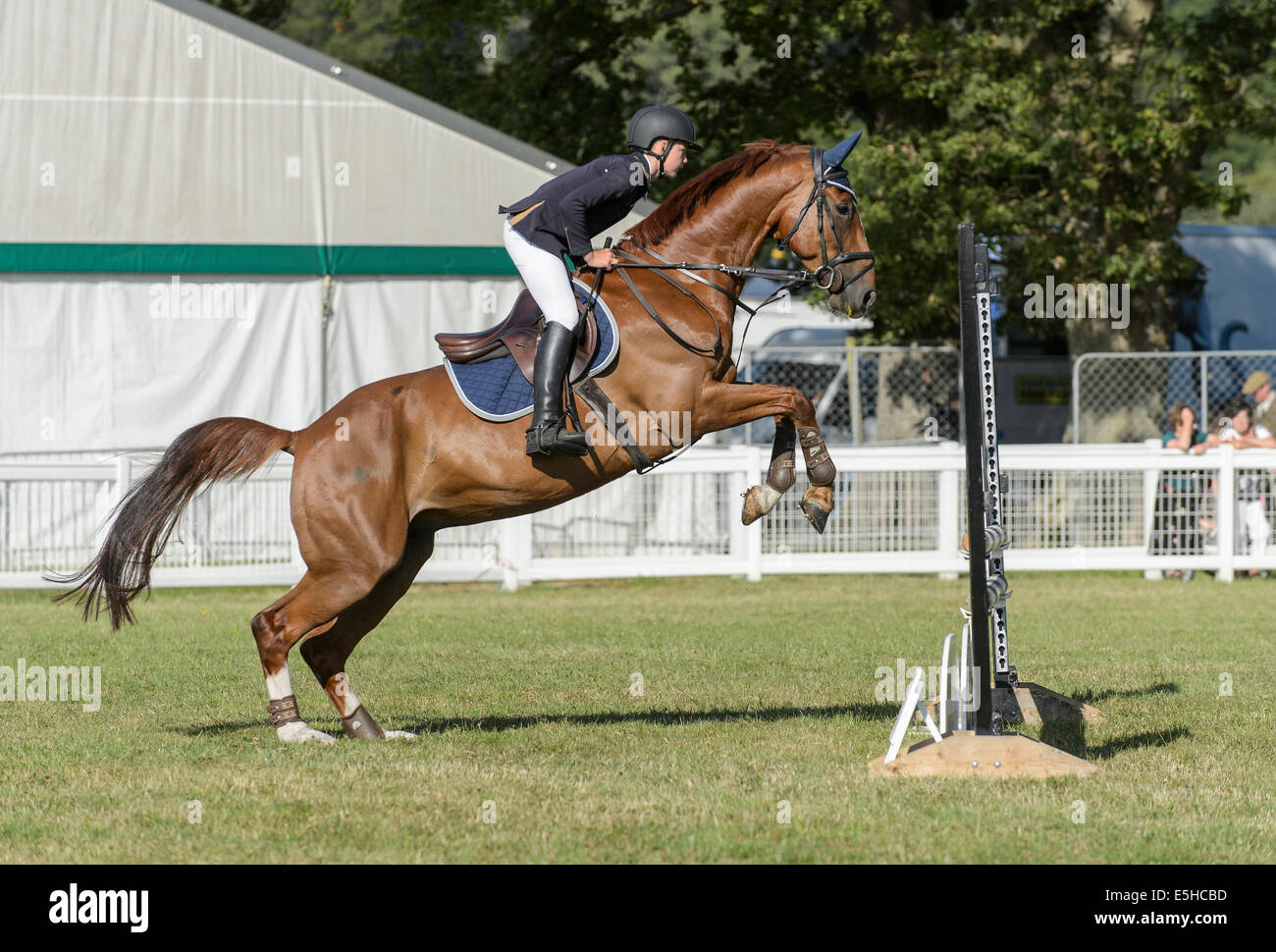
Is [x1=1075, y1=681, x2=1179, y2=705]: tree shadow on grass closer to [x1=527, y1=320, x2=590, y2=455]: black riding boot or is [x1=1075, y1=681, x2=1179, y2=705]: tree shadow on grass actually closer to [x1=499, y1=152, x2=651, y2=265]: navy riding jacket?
[x1=527, y1=320, x2=590, y2=455]: black riding boot

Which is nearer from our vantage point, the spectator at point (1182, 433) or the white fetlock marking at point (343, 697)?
the white fetlock marking at point (343, 697)

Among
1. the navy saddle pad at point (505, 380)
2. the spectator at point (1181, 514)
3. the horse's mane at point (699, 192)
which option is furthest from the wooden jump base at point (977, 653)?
the spectator at point (1181, 514)

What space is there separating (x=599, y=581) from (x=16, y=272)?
22.4ft

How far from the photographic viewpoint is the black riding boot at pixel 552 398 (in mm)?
6820

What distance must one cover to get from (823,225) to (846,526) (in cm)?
878

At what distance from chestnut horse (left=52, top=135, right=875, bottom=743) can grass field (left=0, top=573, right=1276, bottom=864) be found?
0.78 m

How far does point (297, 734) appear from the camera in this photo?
7.27m

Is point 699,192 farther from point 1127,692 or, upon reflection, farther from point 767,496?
point 1127,692

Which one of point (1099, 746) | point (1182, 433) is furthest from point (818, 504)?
point (1182, 433)

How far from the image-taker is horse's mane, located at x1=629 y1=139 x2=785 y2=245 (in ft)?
24.0

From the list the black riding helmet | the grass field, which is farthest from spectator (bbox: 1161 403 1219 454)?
the black riding helmet

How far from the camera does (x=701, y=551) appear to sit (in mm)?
16016

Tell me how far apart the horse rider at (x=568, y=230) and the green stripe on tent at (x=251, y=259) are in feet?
32.3

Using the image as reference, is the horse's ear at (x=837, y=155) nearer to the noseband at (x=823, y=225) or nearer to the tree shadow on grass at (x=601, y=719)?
the noseband at (x=823, y=225)
